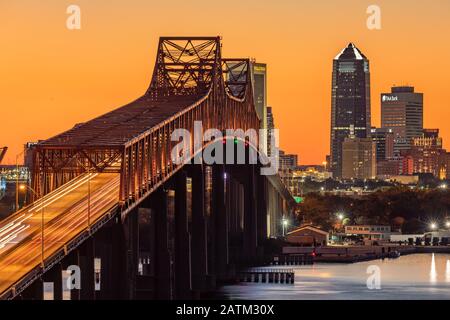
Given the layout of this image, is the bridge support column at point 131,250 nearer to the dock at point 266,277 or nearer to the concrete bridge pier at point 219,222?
the concrete bridge pier at point 219,222

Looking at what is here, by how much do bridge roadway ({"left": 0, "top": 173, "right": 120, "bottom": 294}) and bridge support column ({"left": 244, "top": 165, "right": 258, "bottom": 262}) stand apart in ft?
248

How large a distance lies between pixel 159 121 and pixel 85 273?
2269 centimetres

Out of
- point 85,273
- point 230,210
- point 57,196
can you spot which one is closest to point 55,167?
point 57,196

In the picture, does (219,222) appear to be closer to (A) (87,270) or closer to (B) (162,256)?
(B) (162,256)

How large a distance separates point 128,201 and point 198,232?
1215 inches

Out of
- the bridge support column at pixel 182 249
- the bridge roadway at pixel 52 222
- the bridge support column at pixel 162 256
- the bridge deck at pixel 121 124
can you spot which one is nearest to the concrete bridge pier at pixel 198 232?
the bridge support column at pixel 182 249

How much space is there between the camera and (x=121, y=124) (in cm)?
11325

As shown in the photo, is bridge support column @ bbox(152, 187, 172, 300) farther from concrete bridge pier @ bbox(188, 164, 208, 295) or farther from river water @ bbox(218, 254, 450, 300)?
river water @ bbox(218, 254, 450, 300)

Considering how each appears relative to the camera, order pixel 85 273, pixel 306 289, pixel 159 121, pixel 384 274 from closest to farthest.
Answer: pixel 85 273 → pixel 159 121 → pixel 306 289 → pixel 384 274

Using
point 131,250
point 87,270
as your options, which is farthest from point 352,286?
point 87,270

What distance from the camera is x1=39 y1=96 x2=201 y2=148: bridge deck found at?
103000 mm

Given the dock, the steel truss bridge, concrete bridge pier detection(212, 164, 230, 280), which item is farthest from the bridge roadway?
the dock
